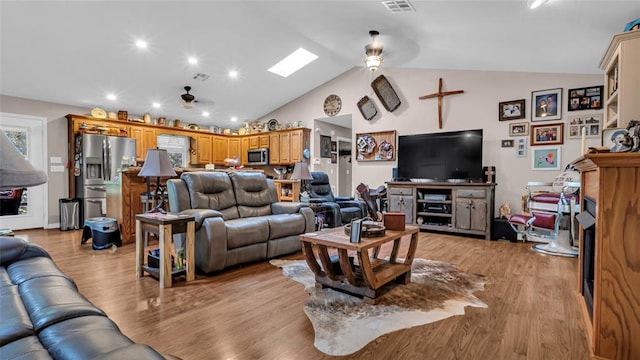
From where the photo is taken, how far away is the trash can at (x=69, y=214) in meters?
5.29

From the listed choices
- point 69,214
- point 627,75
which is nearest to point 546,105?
point 627,75

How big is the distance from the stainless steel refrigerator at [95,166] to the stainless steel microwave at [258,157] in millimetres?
2810

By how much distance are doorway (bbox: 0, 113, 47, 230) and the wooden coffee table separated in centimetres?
562

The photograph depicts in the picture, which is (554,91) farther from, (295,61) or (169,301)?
(169,301)

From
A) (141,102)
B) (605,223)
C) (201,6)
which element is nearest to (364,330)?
(605,223)

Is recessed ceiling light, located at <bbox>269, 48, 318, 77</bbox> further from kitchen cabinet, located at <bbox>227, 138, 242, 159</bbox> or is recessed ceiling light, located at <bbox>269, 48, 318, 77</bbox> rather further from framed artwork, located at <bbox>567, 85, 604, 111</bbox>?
framed artwork, located at <bbox>567, 85, 604, 111</bbox>

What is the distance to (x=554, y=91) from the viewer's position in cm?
459

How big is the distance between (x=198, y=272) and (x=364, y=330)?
6.02ft

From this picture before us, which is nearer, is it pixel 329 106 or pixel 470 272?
pixel 470 272

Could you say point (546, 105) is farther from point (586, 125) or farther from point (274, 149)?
point (274, 149)

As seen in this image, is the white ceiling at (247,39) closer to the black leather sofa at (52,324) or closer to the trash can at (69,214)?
the trash can at (69,214)

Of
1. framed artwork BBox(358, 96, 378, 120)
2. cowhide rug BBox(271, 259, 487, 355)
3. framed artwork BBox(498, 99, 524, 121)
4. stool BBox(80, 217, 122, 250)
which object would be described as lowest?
cowhide rug BBox(271, 259, 487, 355)

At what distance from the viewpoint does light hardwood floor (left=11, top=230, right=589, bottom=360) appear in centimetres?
171

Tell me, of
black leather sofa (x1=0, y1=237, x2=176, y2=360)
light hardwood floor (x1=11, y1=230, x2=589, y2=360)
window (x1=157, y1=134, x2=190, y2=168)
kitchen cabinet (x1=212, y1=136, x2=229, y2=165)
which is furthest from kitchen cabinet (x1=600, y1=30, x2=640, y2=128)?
window (x1=157, y1=134, x2=190, y2=168)
